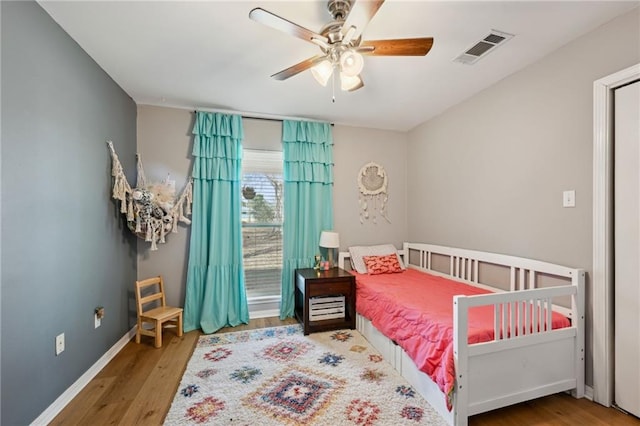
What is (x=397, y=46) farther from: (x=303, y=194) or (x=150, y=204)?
(x=150, y=204)

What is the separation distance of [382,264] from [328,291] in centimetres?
80

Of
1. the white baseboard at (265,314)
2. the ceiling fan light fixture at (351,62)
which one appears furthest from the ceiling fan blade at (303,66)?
the white baseboard at (265,314)

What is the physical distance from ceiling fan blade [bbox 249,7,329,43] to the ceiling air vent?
1.19 metres

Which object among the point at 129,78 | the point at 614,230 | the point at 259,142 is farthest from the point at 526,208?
the point at 129,78

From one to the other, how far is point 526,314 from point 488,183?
1.32 metres

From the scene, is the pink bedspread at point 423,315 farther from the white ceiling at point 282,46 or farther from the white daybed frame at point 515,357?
the white ceiling at point 282,46

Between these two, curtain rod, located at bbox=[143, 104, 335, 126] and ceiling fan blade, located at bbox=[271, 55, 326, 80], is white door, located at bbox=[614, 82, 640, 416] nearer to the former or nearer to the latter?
ceiling fan blade, located at bbox=[271, 55, 326, 80]

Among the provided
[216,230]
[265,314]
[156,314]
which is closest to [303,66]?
[216,230]

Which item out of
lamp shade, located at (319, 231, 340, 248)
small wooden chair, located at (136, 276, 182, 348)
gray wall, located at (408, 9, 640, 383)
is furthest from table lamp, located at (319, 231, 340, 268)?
small wooden chair, located at (136, 276, 182, 348)

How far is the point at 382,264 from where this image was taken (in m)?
3.39

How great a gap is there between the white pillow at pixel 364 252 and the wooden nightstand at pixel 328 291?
1.03ft

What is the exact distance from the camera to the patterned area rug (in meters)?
1.74

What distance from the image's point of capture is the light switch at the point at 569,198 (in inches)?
79.1

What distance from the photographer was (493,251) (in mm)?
2648
